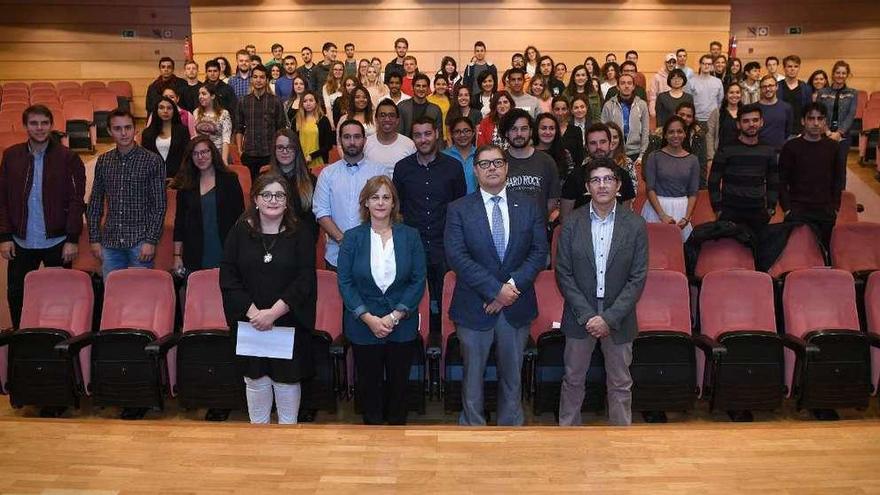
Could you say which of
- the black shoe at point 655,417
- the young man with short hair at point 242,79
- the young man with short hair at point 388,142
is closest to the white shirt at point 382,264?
the young man with short hair at point 388,142

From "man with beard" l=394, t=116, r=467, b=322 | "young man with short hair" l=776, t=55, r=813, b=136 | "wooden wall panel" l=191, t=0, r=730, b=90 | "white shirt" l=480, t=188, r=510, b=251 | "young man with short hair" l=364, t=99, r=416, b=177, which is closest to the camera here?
"white shirt" l=480, t=188, r=510, b=251

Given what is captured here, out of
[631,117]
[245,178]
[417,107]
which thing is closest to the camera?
[245,178]

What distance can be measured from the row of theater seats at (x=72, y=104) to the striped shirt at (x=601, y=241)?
6.71m

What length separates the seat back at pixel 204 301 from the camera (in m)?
4.12

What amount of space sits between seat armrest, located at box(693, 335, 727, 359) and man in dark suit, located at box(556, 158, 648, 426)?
0.50 metres

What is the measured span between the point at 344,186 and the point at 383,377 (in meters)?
1.18

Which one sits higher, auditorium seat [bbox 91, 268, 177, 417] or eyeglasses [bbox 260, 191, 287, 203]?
eyeglasses [bbox 260, 191, 287, 203]

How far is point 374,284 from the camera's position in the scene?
342 cm

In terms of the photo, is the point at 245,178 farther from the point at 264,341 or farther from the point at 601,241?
the point at 601,241

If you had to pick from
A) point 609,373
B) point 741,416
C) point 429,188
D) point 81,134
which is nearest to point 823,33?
point 741,416

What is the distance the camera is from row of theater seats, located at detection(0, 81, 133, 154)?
915 centimetres

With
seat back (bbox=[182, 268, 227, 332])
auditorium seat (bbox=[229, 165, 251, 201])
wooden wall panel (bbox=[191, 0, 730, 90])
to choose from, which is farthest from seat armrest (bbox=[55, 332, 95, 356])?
wooden wall panel (bbox=[191, 0, 730, 90])

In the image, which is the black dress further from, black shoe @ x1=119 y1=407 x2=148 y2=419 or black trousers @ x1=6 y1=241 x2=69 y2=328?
black trousers @ x1=6 y1=241 x2=69 y2=328

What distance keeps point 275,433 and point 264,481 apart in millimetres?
378
